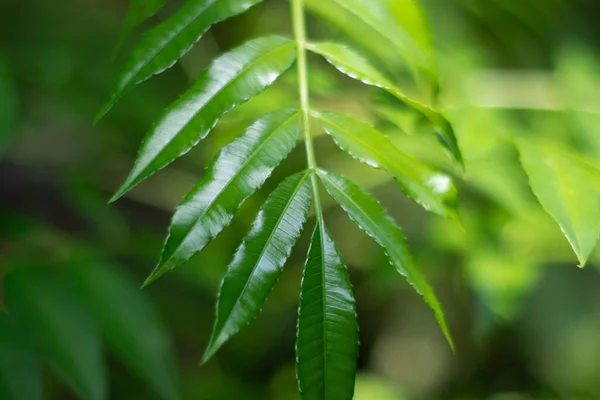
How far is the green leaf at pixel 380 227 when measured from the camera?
0.50 metres

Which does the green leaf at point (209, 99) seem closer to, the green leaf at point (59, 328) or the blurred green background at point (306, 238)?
the blurred green background at point (306, 238)

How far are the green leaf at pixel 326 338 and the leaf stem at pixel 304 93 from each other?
0.06 meters

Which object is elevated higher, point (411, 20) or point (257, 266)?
point (411, 20)

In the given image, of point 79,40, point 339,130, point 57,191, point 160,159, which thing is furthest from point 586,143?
point 57,191

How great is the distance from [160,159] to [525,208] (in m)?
0.67

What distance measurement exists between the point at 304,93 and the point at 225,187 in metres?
0.15

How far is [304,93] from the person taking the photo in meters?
0.59

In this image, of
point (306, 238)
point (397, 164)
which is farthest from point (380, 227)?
point (306, 238)

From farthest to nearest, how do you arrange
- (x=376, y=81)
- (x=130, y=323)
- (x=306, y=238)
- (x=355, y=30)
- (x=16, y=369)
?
(x=306, y=238) → (x=355, y=30) → (x=130, y=323) → (x=16, y=369) → (x=376, y=81)

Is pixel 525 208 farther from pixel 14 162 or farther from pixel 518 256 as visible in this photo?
pixel 14 162

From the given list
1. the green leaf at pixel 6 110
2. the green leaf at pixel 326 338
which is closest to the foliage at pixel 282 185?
the green leaf at pixel 326 338

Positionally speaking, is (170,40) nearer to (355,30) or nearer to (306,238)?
(355,30)

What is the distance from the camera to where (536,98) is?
1199 millimetres

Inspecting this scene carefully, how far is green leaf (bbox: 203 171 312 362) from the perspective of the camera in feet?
1.51
